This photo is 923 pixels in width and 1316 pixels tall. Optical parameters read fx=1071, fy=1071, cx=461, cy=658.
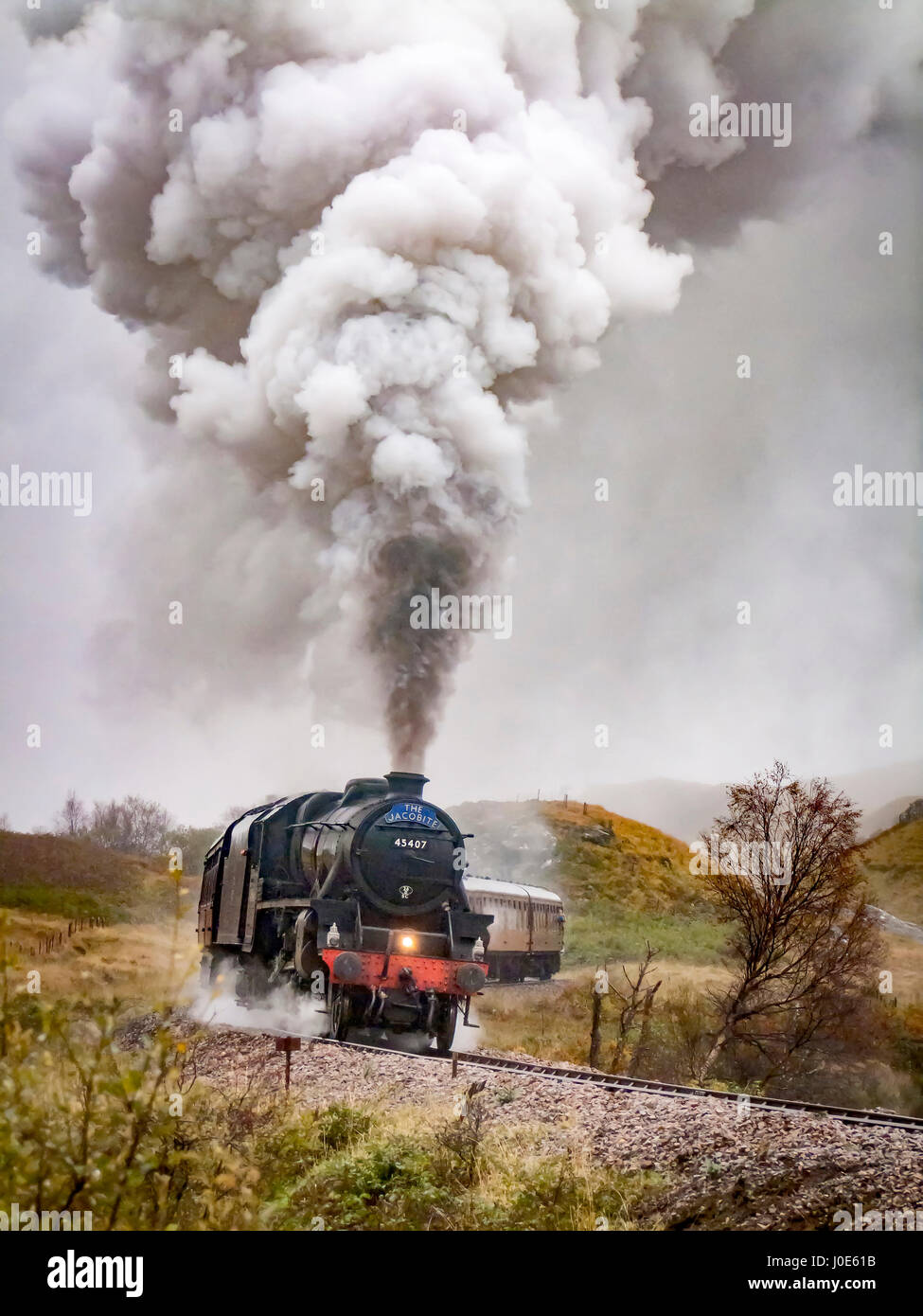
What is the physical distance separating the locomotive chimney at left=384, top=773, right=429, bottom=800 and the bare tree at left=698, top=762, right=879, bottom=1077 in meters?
3.79

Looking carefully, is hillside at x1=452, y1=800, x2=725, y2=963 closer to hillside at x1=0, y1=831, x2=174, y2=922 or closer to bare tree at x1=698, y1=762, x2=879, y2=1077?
bare tree at x1=698, y1=762, x2=879, y2=1077

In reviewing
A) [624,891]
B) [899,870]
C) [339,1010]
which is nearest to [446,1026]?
[339,1010]

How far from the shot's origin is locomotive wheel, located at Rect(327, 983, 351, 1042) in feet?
26.0

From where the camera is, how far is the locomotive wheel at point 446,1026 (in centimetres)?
834

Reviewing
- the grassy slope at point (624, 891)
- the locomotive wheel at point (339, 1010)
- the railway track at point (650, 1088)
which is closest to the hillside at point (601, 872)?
the grassy slope at point (624, 891)

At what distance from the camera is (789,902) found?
35.1 ft

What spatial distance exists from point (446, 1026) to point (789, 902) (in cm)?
415

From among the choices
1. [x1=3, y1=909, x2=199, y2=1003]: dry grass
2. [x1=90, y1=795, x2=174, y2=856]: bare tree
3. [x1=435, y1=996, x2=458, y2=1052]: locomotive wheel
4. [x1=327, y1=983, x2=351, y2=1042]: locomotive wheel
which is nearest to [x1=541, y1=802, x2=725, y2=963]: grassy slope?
[x1=3, y1=909, x2=199, y2=1003]: dry grass

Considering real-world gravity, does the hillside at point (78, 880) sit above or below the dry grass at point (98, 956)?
above

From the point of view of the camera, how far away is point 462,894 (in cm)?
854

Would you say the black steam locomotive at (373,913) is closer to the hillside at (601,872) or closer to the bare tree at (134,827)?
the hillside at (601,872)

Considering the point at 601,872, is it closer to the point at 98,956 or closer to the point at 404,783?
the point at 98,956

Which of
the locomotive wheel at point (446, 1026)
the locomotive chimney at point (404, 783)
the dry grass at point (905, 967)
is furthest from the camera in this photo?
the dry grass at point (905, 967)

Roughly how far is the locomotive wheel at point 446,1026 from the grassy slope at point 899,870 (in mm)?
10632
